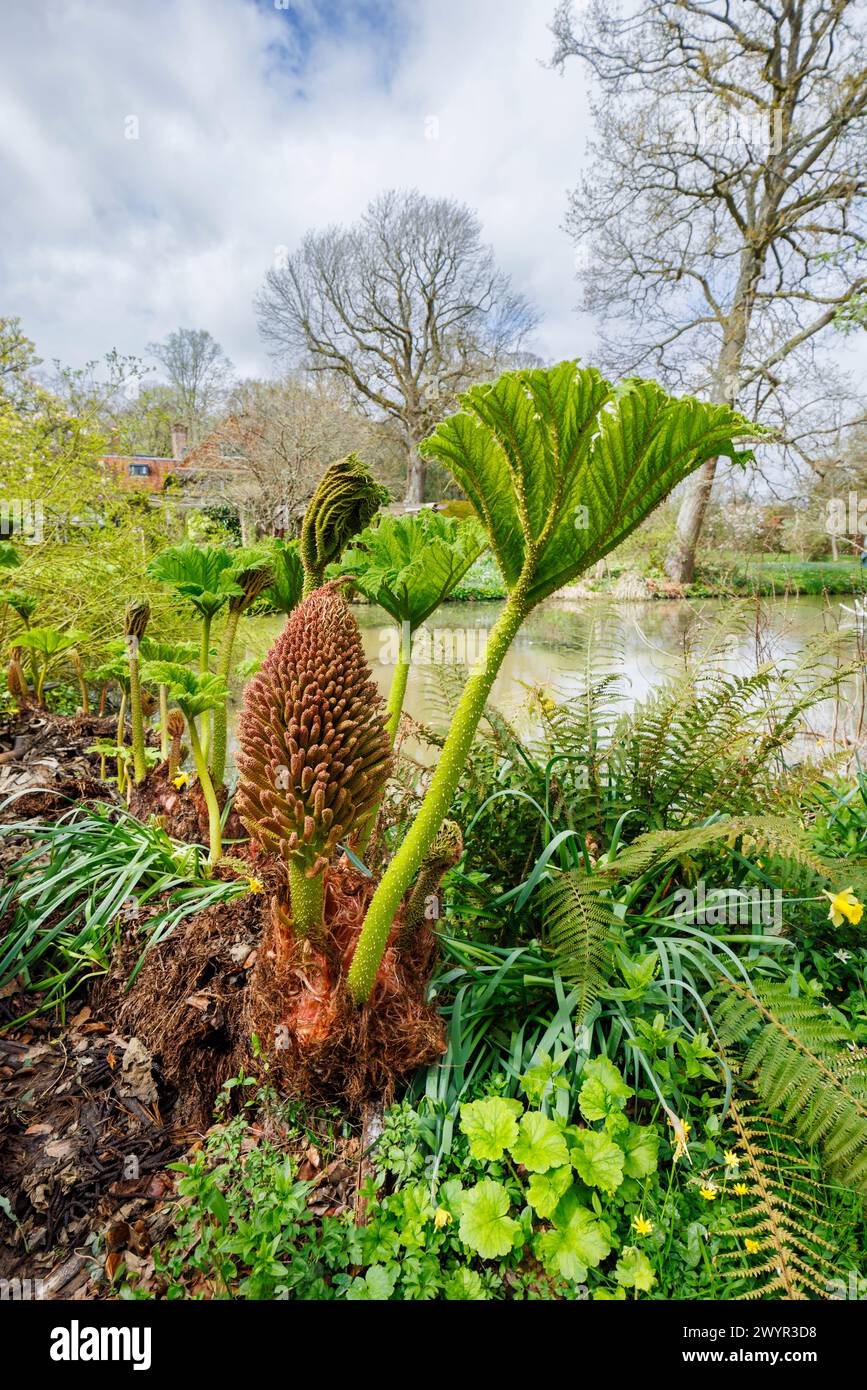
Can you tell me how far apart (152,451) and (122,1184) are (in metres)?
24.0

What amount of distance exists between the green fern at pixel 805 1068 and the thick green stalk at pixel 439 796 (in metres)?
0.78

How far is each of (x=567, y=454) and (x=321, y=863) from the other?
2.56 ft

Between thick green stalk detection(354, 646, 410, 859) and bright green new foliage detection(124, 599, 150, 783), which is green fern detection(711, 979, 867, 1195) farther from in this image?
bright green new foliage detection(124, 599, 150, 783)

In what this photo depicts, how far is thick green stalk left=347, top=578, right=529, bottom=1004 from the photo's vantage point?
1032 millimetres

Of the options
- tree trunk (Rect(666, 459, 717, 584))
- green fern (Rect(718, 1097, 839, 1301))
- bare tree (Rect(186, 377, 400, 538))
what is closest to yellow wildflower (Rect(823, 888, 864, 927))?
green fern (Rect(718, 1097, 839, 1301))

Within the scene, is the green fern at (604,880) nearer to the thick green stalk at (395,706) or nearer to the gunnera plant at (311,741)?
the thick green stalk at (395,706)

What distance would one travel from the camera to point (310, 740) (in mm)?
934

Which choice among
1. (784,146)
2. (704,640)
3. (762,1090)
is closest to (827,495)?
(784,146)

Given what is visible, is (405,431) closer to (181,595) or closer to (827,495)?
(827,495)

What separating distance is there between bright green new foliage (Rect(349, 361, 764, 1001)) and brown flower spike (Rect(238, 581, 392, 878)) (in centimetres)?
14

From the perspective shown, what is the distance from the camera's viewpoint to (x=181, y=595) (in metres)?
1.75

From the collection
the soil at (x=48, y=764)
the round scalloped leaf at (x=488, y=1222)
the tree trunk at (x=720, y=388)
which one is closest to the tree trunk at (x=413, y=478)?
the tree trunk at (x=720, y=388)

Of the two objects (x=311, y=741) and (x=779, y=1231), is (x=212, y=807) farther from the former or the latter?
(x=779, y=1231)

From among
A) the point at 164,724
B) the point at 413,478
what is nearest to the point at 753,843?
the point at 164,724
